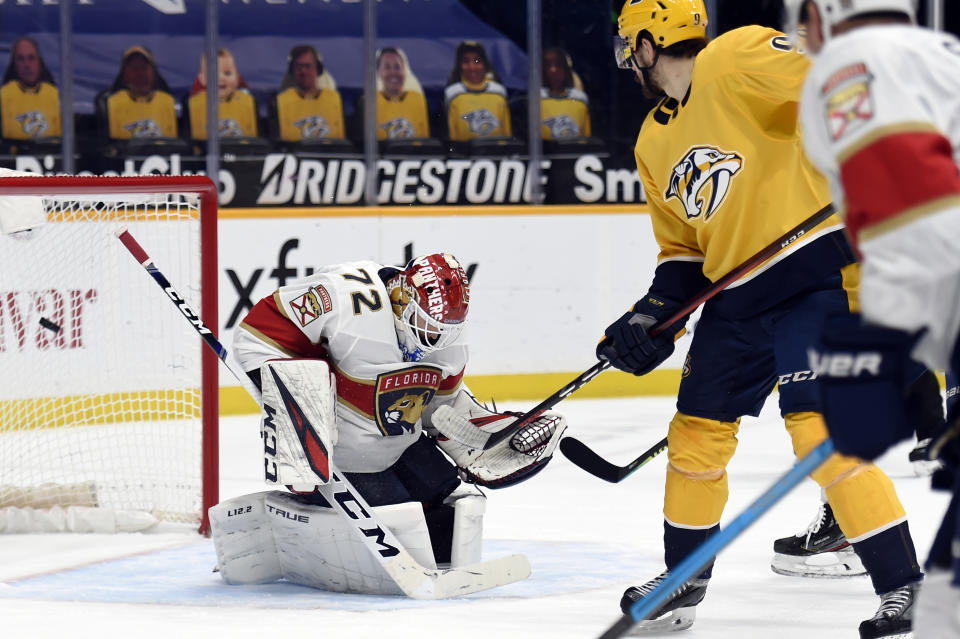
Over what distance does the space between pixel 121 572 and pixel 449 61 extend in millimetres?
3829

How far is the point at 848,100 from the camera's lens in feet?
4.07

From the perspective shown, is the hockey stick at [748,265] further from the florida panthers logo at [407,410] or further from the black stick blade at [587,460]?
the florida panthers logo at [407,410]

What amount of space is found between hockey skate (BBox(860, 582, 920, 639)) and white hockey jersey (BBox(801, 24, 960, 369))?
3.37 feet

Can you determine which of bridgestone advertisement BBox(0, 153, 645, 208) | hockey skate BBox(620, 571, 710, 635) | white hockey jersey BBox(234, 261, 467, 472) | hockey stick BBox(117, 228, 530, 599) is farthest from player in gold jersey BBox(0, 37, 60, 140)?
hockey skate BBox(620, 571, 710, 635)

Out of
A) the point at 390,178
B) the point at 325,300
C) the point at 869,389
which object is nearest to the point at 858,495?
the point at 869,389

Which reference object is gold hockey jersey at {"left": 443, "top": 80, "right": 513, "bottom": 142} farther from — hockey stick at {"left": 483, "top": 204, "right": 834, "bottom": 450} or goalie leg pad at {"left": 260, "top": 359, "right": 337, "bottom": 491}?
hockey stick at {"left": 483, "top": 204, "right": 834, "bottom": 450}

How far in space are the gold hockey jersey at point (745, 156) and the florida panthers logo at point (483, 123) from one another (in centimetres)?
388

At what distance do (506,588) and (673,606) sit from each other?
0.46m

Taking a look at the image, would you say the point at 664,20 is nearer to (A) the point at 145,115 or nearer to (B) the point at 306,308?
(B) the point at 306,308

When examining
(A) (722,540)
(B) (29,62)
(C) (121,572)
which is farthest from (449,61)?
(A) (722,540)

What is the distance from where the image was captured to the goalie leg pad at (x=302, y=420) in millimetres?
2652

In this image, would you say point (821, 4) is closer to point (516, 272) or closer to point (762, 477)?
point (762, 477)

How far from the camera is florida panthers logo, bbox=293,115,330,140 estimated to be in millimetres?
6062

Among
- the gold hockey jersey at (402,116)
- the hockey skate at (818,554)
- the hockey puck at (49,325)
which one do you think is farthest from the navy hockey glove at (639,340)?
the gold hockey jersey at (402,116)
